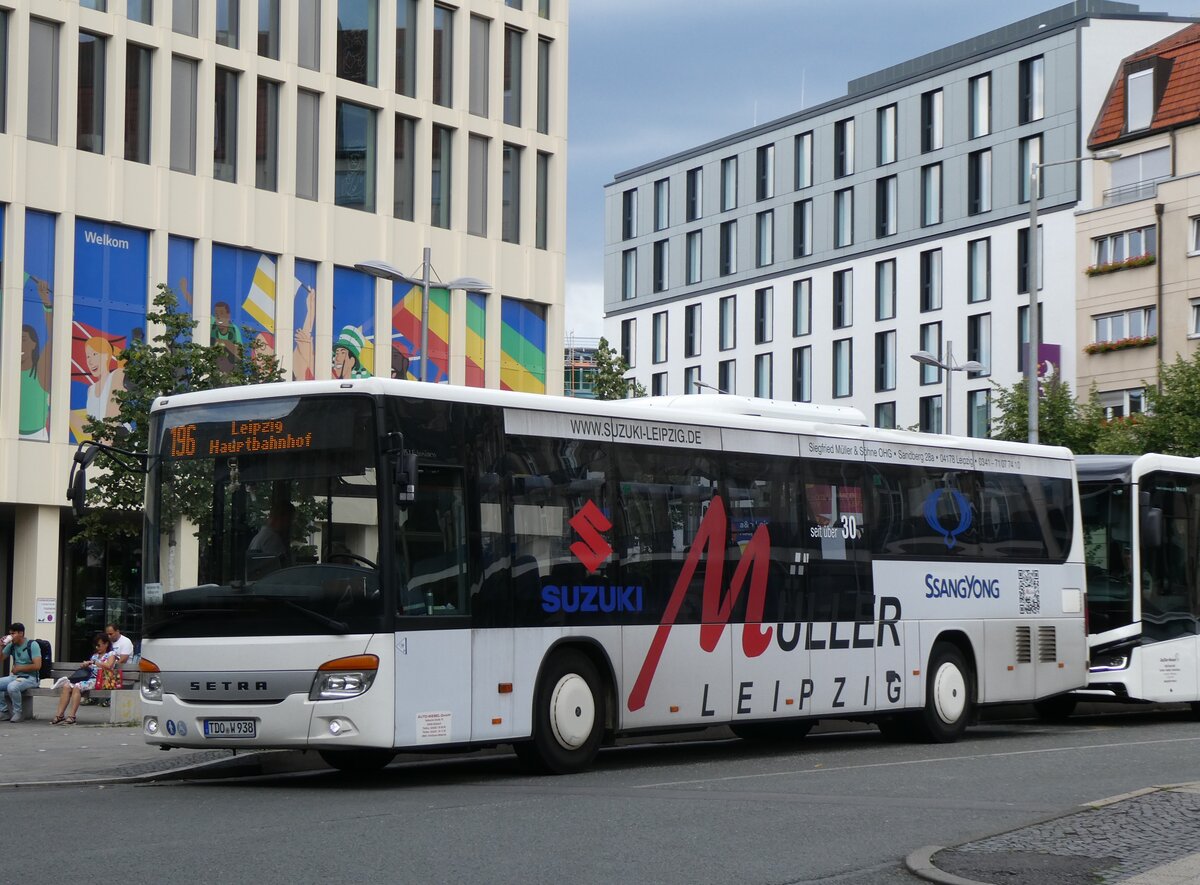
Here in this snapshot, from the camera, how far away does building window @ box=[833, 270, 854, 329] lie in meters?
79.6

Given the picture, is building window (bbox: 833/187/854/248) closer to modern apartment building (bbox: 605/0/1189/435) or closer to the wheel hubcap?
modern apartment building (bbox: 605/0/1189/435)

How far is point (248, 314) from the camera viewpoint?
139 feet

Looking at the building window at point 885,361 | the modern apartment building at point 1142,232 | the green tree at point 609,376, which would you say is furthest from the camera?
the building window at point 885,361

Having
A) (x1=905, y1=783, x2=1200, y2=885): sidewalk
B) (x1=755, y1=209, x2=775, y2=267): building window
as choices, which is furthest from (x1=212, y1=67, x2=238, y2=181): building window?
(x1=755, y1=209, x2=775, y2=267): building window

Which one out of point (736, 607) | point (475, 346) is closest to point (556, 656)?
point (736, 607)

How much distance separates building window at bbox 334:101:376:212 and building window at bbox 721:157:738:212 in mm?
41323

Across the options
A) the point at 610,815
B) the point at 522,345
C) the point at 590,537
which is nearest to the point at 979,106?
the point at 522,345

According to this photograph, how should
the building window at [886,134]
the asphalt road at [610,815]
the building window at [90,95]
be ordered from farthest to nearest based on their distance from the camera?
the building window at [886,134] < the building window at [90,95] < the asphalt road at [610,815]

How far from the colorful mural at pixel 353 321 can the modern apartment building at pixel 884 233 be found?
2775 cm

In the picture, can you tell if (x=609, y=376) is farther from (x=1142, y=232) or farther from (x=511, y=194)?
(x=1142, y=232)

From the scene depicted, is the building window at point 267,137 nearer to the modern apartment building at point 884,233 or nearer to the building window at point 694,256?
the modern apartment building at point 884,233

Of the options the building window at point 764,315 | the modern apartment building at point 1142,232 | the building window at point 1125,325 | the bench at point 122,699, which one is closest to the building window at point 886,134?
the building window at point 764,315

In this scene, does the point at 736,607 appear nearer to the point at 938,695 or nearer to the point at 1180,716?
the point at 938,695

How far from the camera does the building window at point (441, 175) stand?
46531 millimetres
